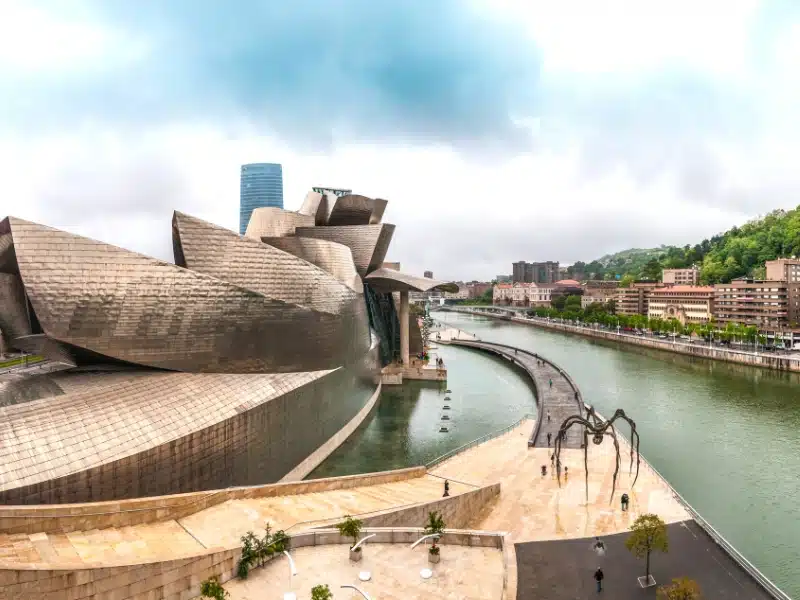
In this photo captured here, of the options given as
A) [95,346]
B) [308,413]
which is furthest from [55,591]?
→ [308,413]

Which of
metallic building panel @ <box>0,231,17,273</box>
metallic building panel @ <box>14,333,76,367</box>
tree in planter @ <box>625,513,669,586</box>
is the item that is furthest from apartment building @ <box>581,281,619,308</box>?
metallic building panel @ <box>0,231,17,273</box>

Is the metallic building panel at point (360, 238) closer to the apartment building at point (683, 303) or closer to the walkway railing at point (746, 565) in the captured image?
the walkway railing at point (746, 565)

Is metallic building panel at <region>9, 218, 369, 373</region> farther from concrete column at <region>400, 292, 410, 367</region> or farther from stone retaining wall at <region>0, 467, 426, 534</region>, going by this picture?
concrete column at <region>400, 292, 410, 367</region>

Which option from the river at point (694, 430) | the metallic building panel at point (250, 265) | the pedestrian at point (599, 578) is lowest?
the river at point (694, 430)

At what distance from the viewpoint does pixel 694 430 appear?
32.8 m

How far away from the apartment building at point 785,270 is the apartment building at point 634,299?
25.5m

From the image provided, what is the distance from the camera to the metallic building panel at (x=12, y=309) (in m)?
20.6

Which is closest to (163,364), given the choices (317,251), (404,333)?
(317,251)

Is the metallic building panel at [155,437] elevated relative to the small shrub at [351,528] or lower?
elevated

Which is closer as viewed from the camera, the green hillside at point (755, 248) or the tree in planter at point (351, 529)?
the tree in planter at point (351, 529)

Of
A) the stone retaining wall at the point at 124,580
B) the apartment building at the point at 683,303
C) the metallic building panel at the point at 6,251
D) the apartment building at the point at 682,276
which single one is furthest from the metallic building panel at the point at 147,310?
the apartment building at the point at 682,276

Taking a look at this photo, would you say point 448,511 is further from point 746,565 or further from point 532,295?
point 532,295

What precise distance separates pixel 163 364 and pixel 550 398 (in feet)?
93.9

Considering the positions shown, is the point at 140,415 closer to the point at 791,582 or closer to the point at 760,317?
the point at 791,582
